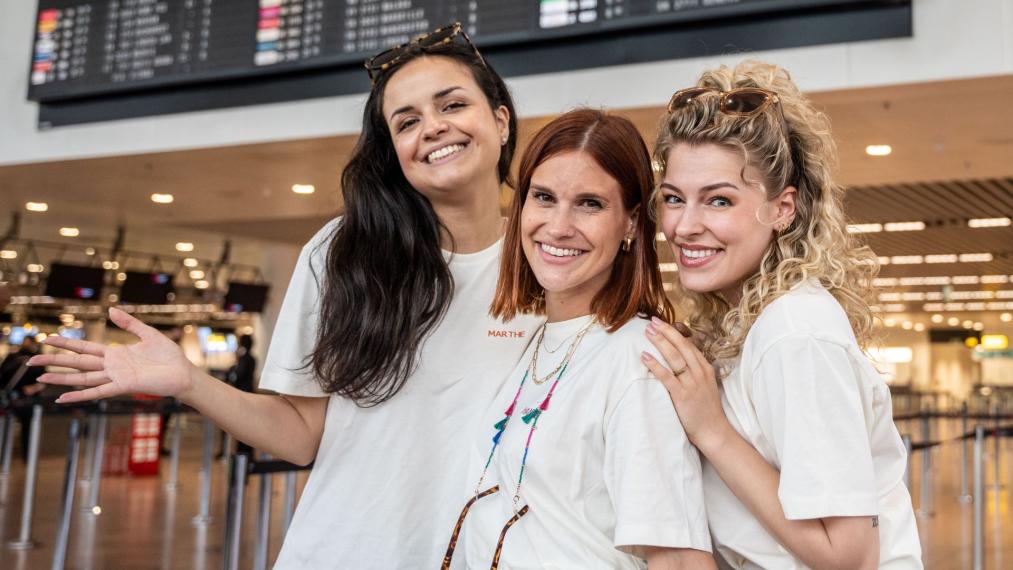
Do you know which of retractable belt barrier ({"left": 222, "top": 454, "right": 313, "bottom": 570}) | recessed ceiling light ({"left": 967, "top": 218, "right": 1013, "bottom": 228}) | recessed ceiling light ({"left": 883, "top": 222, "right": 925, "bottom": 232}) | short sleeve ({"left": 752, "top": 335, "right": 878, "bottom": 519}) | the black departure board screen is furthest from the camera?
recessed ceiling light ({"left": 883, "top": 222, "right": 925, "bottom": 232})

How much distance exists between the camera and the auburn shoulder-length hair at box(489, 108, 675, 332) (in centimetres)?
149

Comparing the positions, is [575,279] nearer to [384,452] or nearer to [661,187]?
[661,187]

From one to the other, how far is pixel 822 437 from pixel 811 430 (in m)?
0.02

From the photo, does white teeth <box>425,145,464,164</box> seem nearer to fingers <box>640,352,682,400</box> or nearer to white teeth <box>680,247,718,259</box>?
white teeth <box>680,247,718,259</box>

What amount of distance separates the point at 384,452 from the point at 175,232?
43.1ft

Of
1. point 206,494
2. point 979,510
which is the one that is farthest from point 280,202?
point 979,510

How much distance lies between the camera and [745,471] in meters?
1.31

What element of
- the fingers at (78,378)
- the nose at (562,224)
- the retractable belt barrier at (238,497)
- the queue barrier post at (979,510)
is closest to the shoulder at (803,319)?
the nose at (562,224)

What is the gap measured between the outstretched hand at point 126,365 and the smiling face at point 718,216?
899mm

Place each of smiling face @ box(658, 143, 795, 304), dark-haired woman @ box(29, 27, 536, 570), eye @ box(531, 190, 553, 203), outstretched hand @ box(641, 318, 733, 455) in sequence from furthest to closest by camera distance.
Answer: dark-haired woman @ box(29, 27, 536, 570)
eye @ box(531, 190, 553, 203)
smiling face @ box(658, 143, 795, 304)
outstretched hand @ box(641, 318, 733, 455)

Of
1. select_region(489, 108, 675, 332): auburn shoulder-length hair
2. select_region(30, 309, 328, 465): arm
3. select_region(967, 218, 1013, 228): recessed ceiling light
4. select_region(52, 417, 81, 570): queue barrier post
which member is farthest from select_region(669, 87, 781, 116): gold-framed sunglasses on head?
select_region(967, 218, 1013, 228): recessed ceiling light

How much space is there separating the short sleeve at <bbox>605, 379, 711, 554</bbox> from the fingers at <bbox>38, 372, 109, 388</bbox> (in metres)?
0.84

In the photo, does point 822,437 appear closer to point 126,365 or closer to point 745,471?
point 745,471

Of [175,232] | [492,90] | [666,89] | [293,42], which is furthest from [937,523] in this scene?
[175,232]
